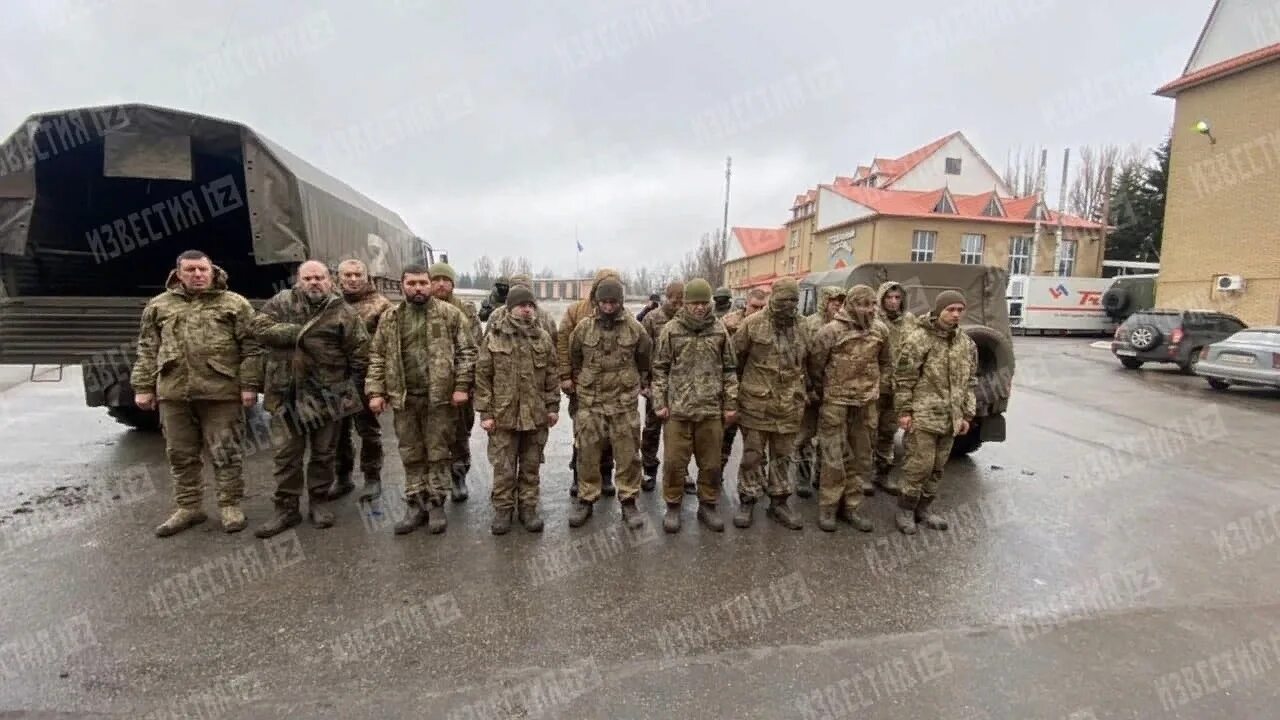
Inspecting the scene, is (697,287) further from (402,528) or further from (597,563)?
(402,528)

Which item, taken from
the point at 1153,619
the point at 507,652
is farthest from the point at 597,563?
the point at 1153,619

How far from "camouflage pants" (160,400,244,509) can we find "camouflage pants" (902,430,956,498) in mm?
4557

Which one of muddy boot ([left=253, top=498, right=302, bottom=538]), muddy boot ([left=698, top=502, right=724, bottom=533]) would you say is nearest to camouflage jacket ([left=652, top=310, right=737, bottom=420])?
muddy boot ([left=698, top=502, right=724, bottom=533])

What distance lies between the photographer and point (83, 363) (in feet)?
16.9

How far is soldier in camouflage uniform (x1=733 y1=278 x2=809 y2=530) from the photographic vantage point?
4309mm

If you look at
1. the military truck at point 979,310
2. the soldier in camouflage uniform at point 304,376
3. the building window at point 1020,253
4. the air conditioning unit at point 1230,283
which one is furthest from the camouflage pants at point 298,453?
the building window at point 1020,253

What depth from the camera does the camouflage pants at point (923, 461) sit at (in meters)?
4.25

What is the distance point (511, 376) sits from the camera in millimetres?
4102

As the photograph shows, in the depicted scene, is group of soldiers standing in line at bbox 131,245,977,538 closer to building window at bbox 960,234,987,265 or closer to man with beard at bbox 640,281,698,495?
man with beard at bbox 640,281,698,495

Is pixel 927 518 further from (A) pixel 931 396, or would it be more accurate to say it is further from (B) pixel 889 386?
(B) pixel 889 386

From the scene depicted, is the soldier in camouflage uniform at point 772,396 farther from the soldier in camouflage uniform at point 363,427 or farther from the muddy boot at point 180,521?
the muddy boot at point 180,521

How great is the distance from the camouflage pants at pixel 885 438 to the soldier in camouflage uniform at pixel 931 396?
0.98m

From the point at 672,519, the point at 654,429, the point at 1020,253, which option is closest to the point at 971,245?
the point at 1020,253

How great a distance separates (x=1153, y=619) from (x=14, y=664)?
5351mm
